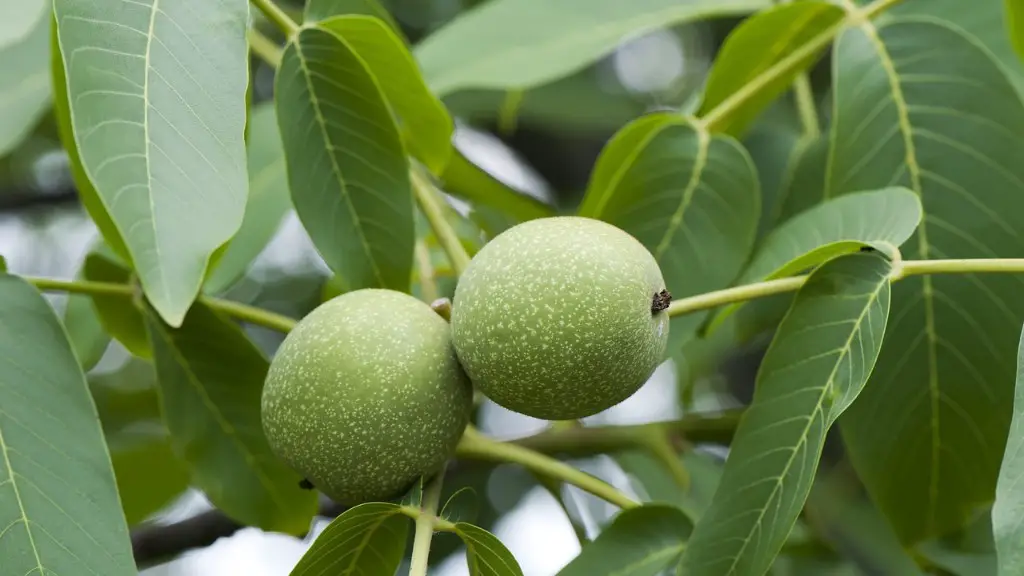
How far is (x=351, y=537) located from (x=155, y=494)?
0.87 meters

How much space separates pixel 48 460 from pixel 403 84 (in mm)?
541

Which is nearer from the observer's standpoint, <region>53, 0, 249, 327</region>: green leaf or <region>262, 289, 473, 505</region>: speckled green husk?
<region>53, 0, 249, 327</region>: green leaf

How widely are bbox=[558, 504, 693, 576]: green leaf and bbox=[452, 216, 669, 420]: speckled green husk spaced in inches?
7.3

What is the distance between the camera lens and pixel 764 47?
4.57 feet

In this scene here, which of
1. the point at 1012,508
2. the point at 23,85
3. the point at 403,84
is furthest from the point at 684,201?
the point at 23,85

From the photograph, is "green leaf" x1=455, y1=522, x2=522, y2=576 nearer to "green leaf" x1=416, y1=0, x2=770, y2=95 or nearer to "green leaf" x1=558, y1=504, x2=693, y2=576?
"green leaf" x1=558, y1=504, x2=693, y2=576

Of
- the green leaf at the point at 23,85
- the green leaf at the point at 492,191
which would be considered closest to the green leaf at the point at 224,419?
Answer: the green leaf at the point at 23,85

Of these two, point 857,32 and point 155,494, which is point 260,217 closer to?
point 155,494

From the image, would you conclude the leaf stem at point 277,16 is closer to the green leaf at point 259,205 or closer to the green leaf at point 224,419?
the green leaf at point 259,205

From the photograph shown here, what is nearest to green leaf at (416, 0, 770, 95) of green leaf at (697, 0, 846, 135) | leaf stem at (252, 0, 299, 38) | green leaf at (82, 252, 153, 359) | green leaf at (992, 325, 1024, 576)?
green leaf at (697, 0, 846, 135)

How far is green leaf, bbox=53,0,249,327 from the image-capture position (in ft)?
2.60

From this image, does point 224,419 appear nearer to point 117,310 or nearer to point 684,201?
point 117,310

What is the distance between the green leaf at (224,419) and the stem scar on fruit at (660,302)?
1.52ft

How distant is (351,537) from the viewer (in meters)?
1.00
